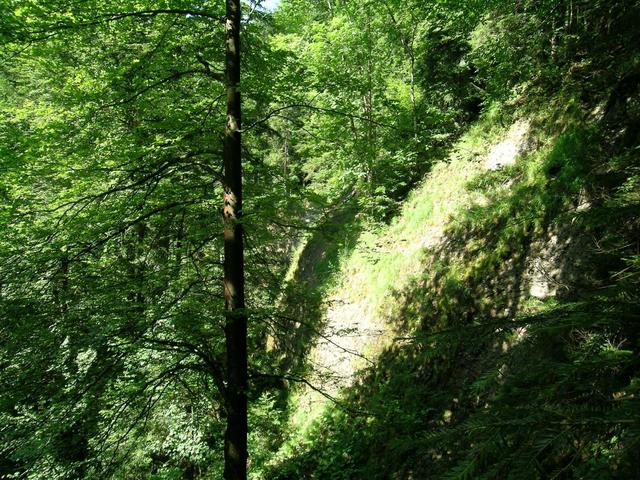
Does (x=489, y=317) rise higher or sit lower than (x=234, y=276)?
lower

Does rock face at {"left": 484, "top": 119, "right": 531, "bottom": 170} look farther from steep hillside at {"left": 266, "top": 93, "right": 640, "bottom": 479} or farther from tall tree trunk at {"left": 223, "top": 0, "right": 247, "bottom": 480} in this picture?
tall tree trunk at {"left": 223, "top": 0, "right": 247, "bottom": 480}

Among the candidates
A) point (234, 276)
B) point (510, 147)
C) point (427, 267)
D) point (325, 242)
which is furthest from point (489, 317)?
point (510, 147)

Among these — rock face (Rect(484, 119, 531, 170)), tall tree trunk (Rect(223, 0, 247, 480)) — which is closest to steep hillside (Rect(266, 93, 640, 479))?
rock face (Rect(484, 119, 531, 170))

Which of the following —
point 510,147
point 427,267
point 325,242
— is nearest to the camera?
point 325,242

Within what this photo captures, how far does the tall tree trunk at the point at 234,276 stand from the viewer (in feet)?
14.3

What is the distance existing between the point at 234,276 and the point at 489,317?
2.98 meters

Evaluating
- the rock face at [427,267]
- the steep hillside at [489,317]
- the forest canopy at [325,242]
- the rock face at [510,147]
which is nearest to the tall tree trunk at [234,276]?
the forest canopy at [325,242]

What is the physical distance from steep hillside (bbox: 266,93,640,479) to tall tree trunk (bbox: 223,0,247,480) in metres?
0.91

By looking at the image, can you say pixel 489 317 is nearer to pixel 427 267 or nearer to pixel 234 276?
pixel 234 276

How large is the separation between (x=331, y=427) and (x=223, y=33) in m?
7.83

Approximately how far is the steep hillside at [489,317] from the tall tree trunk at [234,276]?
35.9 inches

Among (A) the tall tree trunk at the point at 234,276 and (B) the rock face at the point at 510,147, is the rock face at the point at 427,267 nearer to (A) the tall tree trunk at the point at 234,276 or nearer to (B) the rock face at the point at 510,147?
(B) the rock face at the point at 510,147

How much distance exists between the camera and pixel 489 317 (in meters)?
4.45

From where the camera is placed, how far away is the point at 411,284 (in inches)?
355
